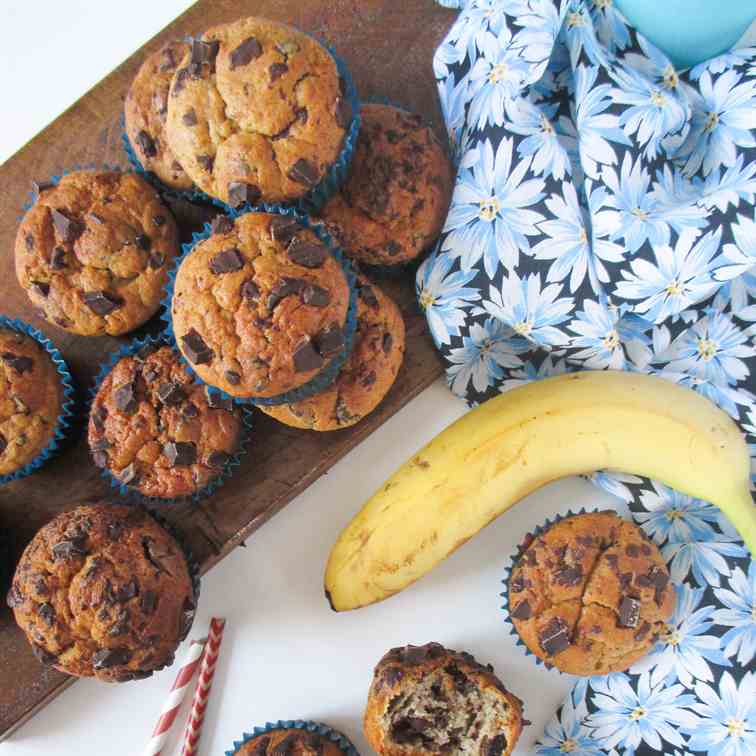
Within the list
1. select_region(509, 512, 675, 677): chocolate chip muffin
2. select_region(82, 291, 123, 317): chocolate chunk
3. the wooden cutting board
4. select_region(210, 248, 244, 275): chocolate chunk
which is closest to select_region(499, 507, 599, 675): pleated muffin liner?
select_region(509, 512, 675, 677): chocolate chip muffin

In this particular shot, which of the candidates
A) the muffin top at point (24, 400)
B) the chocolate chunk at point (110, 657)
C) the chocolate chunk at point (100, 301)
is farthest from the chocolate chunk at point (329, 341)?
the chocolate chunk at point (110, 657)

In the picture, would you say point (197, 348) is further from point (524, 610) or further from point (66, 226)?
point (524, 610)

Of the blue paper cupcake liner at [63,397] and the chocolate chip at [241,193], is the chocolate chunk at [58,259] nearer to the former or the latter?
the blue paper cupcake liner at [63,397]

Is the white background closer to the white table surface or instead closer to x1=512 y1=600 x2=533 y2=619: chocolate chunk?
the white table surface

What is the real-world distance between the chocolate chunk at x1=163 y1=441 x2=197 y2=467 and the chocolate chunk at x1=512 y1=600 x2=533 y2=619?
0.90 meters

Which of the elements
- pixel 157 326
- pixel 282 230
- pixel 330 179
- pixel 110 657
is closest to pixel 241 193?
pixel 282 230

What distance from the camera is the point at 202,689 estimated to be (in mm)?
2090

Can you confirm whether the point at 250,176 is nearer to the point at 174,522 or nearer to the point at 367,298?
the point at 367,298

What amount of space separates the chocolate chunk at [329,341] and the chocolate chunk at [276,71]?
527 mm

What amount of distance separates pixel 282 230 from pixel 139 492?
0.76 m

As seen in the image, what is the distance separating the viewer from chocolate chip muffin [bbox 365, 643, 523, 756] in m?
1.87

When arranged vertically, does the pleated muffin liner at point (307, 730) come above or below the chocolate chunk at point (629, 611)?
above

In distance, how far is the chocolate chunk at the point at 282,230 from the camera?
1560 mm

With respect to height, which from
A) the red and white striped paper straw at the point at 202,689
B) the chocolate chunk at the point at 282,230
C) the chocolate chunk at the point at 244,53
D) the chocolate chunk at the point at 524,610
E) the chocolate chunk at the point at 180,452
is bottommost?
the chocolate chunk at the point at 524,610
